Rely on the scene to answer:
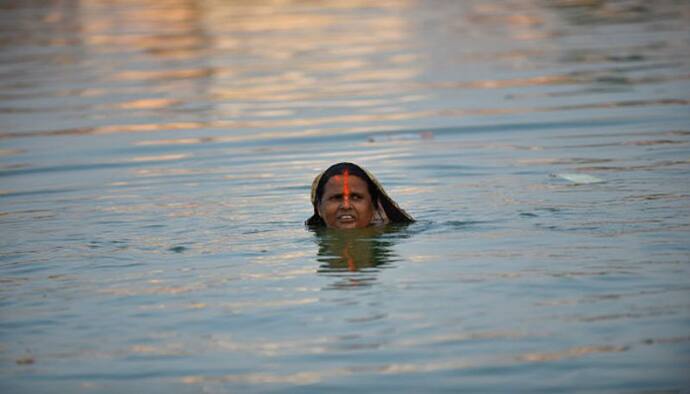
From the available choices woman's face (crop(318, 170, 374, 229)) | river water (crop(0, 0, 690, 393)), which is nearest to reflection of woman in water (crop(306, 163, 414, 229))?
woman's face (crop(318, 170, 374, 229))

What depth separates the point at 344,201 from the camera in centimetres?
1033

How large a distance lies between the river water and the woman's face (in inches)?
8.7

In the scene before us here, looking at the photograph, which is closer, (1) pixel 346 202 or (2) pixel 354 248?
(2) pixel 354 248

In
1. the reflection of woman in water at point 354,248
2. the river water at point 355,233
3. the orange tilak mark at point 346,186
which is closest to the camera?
the river water at point 355,233

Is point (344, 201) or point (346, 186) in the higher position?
point (346, 186)

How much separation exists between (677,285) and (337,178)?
10.7ft

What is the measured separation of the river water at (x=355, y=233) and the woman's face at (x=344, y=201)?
22cm

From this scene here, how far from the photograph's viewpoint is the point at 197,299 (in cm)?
813

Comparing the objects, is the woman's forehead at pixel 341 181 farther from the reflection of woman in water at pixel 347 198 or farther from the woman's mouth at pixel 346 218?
the woman's mouth at pixel 346 218

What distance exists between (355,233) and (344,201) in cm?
26

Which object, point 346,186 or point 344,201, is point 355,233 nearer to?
point 344,201

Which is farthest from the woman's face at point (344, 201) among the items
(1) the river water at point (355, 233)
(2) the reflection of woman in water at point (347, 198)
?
(1) the river water at point (355, 233)

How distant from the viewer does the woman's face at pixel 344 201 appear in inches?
405

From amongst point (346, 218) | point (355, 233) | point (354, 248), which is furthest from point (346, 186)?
point (354, 248)
